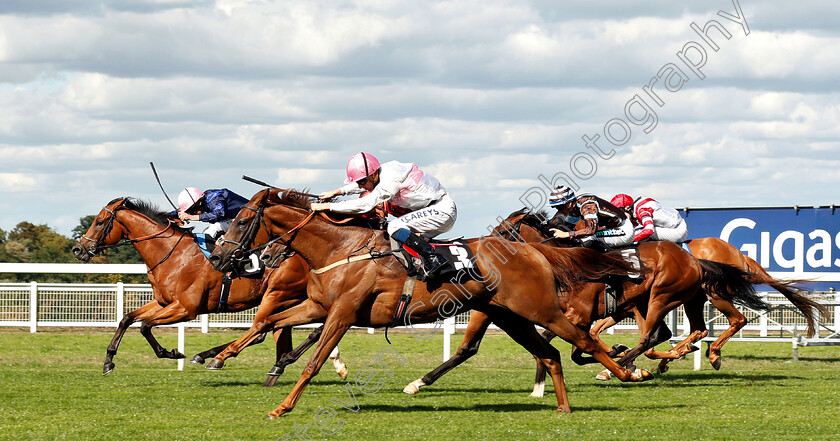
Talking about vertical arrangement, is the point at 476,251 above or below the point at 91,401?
above

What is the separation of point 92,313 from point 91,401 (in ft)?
23.0

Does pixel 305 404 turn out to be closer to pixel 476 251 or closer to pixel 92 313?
pixel 476 251

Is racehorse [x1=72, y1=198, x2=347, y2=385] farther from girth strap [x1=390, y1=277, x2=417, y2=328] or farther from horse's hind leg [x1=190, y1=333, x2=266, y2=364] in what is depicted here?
girth strap [x1=390, y1=277, x2=417, y2=328]

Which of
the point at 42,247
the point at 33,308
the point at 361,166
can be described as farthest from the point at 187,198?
the point at 42,247

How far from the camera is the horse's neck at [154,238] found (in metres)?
10.0

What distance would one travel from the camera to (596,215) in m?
9.18

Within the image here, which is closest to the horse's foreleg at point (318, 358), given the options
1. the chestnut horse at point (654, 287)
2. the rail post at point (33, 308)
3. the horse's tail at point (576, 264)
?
the horse's tail at point (576, 264)

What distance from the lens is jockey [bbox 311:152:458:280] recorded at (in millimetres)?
7004

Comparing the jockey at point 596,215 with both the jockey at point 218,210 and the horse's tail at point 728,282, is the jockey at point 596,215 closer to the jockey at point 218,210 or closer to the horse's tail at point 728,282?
the horse's tail at point 728,282

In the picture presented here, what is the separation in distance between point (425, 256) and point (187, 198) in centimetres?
461

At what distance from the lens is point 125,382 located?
9.55 metres

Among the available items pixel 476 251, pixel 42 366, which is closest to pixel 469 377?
pixel 476 251

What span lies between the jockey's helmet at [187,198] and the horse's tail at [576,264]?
461cm

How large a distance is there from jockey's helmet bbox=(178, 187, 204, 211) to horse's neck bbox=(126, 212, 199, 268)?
1.92 ft
